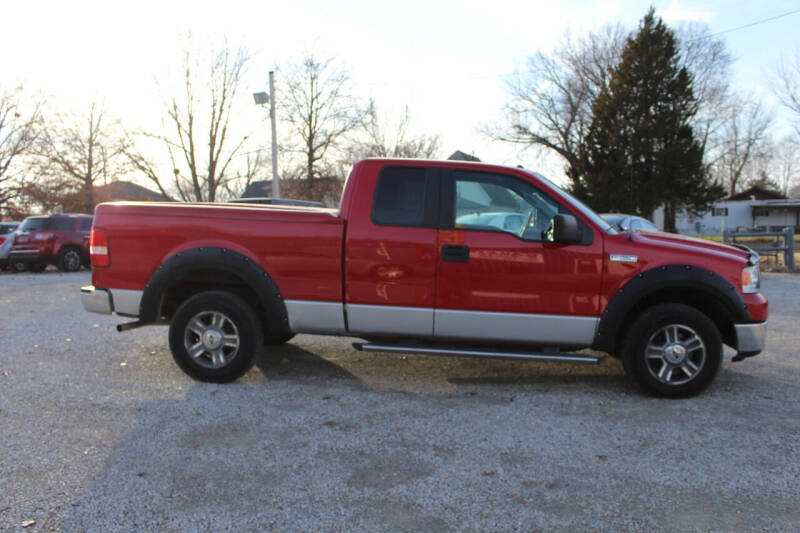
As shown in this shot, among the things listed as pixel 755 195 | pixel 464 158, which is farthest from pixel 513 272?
pixel 755 195

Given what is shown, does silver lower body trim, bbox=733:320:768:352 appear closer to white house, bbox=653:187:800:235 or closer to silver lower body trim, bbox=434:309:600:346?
silver lower body trim, bbox=434:309:600:346

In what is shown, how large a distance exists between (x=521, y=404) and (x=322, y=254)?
1979mm

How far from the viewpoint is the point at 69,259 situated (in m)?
17.2

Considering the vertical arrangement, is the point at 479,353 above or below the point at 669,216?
below

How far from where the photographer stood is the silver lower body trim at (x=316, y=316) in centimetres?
467

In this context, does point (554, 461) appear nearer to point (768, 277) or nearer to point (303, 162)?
point (768, 277)

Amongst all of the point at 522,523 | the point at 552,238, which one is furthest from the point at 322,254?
the point at 522,523

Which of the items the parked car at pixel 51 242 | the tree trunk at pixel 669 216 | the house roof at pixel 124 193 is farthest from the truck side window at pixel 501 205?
the house roof at pixel 124 193

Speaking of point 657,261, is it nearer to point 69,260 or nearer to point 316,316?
point 316,316

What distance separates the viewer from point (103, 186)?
49.8 metres

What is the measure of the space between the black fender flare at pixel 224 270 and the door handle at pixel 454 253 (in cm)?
142

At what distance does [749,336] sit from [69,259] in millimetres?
18174

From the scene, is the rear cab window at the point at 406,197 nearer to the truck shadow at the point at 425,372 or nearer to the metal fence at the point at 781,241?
the truck shadow at the point at 425,372

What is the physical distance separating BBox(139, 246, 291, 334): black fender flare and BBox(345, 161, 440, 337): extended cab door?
0.61 meters
